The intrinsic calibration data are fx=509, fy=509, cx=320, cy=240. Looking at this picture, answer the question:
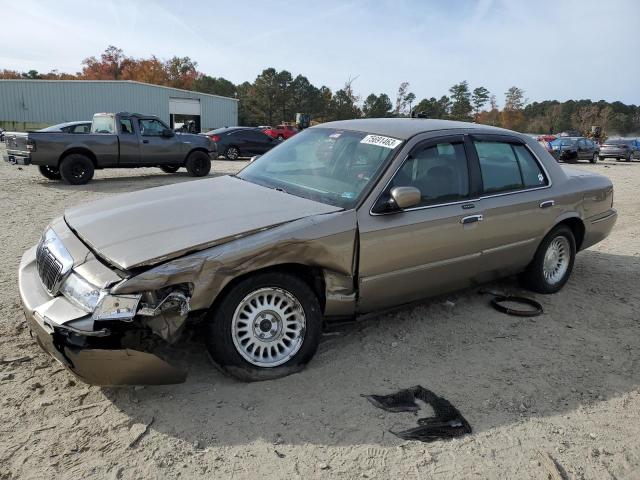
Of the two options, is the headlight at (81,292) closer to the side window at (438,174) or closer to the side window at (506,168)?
the side window at (438,174)

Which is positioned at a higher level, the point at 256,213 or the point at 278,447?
the point at 256,213

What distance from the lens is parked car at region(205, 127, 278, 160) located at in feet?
67.2

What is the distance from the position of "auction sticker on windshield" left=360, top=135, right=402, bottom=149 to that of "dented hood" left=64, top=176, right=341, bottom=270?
0.77 m

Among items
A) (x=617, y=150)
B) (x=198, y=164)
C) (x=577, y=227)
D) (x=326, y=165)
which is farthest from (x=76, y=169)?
(x=617, y=150)

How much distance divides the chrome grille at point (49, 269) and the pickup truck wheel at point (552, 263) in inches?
161

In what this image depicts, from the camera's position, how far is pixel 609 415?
3.10 metres

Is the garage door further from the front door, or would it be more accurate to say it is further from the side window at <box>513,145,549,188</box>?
the front door

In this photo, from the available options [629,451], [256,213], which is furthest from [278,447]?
[629,451]

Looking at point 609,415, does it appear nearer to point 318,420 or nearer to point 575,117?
point 318,420

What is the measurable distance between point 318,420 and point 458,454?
0.77 meters

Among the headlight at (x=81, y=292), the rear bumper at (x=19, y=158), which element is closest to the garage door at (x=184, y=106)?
the rear bumper at (x=19, y=158)

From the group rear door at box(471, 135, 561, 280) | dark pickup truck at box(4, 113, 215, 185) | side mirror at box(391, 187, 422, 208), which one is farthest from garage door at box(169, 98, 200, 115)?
side mirror at box(391, 187, 422, 208)

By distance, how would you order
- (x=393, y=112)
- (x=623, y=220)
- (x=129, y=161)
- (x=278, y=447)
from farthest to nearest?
1. (x=393, y=112)
2. (x=129, y=161)
3. (x=623, y=220)
4. (x=278, y=447)

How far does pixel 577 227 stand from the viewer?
5.30 meters
